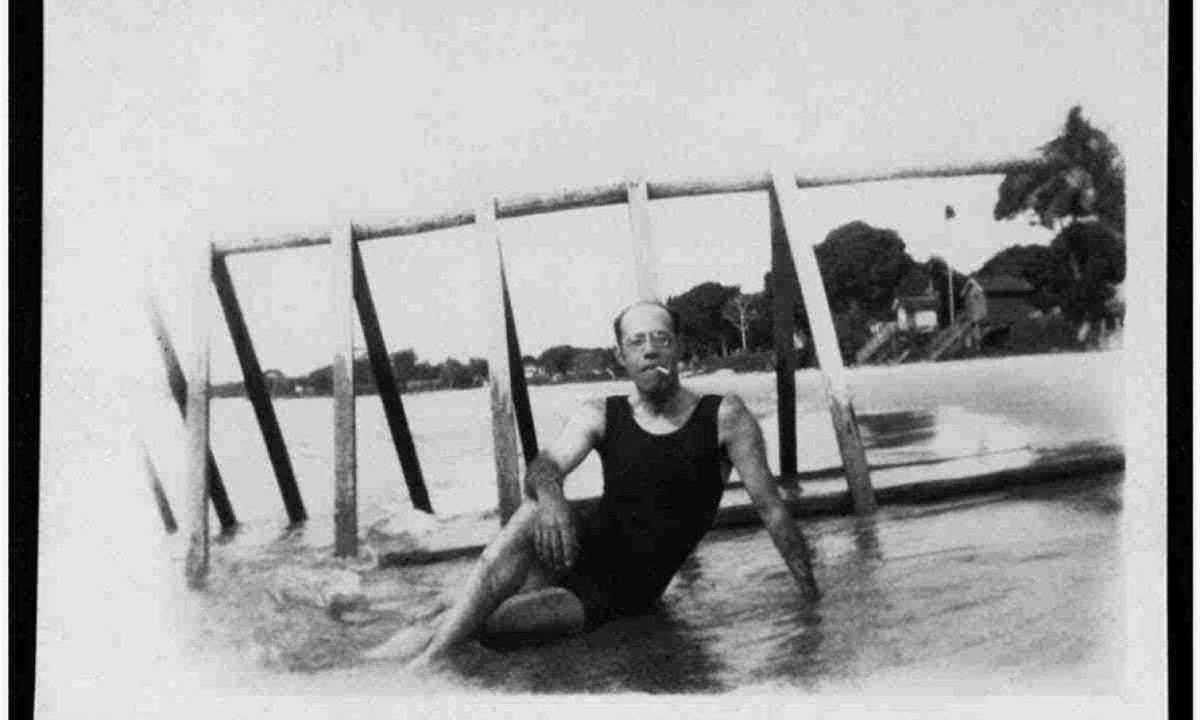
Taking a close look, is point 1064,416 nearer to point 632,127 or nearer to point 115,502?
point 632,127

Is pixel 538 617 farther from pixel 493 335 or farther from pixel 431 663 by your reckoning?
pixel 493 335

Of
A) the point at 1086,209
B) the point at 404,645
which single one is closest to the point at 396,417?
the point at 404,645

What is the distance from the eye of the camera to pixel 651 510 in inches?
118

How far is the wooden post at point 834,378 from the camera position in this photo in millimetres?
3016

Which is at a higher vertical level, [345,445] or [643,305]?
[643,305]

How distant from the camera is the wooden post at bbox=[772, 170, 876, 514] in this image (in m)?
3.02

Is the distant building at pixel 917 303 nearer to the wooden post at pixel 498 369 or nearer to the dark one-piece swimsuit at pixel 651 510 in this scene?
the dark one-piece swimsuit at pixel 651 510

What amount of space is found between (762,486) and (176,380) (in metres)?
1.40

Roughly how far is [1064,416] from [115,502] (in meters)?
2.17

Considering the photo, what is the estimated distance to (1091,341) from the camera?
2.92m

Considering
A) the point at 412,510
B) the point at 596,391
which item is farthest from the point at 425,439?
the point at 596,391

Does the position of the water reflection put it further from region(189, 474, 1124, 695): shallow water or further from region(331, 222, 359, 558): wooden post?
region(331, 222, 359, 558): wooden post

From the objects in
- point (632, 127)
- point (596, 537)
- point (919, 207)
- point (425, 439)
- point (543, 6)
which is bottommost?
point (596, 537)

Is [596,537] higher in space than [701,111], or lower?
lower
